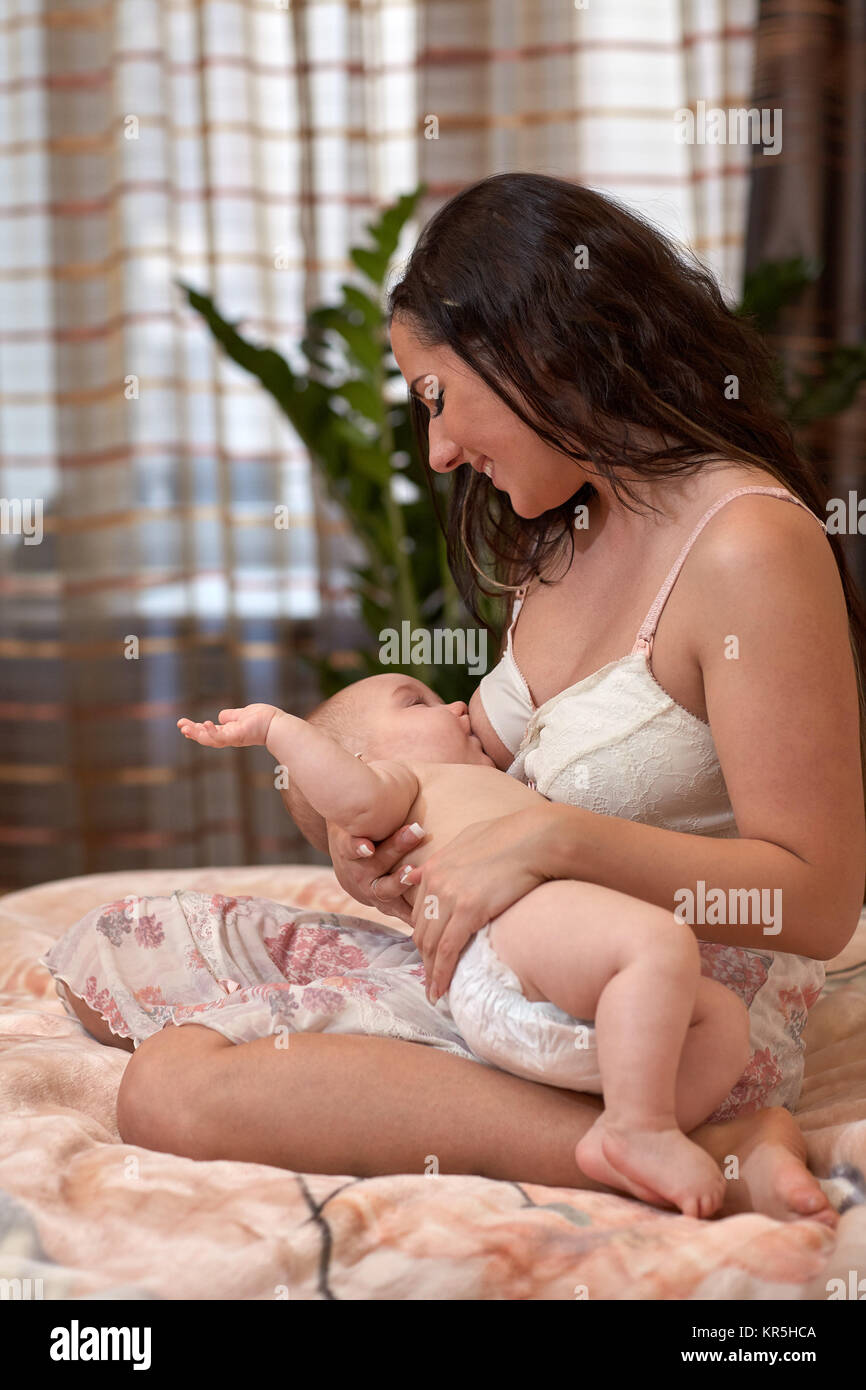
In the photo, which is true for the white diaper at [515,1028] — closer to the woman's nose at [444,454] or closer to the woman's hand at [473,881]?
the woman's hand at [473,881]

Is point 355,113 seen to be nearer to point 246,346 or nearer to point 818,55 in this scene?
point 246,346

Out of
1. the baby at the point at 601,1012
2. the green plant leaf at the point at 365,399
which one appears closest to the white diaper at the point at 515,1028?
the baby at the point at 601,1012

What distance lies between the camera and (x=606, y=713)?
49.1 inches

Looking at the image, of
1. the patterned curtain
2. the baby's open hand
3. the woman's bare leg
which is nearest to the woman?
the woman's bare leg

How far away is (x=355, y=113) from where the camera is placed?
3.08 metres

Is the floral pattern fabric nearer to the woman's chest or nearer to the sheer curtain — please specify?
the woman's chest

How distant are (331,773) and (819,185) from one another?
89.9 inches

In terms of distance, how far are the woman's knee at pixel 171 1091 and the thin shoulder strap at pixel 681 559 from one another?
55 centimetres

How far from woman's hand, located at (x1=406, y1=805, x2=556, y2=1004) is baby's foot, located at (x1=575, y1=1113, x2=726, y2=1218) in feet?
0.64

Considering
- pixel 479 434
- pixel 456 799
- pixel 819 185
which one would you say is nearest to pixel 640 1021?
pixel 456 799

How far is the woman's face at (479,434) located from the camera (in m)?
1.30

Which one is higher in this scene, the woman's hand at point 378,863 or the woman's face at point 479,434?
the woman's face at point 479,434

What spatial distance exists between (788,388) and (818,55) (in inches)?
30.2

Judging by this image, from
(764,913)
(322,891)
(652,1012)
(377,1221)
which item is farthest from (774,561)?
(322,891)
